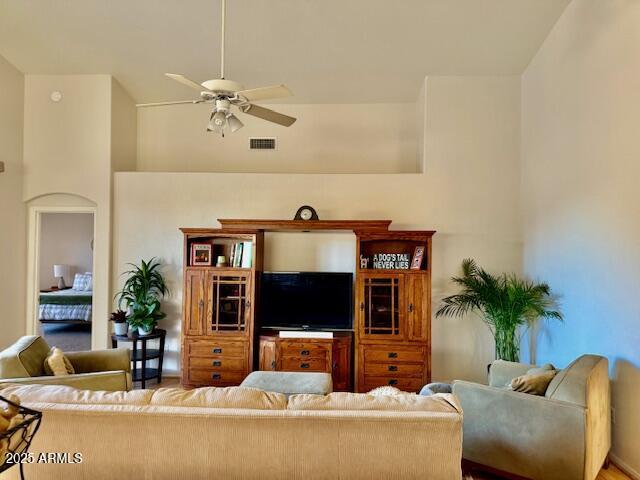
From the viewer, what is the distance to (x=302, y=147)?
5.80 m

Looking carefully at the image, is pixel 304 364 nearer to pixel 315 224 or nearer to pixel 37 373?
pixel 315 224

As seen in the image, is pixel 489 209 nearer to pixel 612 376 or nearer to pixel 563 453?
pixel 612 376

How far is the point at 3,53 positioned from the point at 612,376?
22.6 feet

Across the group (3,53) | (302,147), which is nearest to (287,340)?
(302,147)

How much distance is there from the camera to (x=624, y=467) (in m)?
2.99

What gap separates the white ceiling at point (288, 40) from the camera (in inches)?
163

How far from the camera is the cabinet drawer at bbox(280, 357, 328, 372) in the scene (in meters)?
4.61

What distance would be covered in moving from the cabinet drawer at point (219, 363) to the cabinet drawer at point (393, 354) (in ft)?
4.56

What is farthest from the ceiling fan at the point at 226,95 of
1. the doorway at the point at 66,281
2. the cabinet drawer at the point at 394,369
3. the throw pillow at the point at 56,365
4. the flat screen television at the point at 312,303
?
the doorway at the point at 66,281

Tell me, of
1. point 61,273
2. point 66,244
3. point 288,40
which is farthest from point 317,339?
point 66,244

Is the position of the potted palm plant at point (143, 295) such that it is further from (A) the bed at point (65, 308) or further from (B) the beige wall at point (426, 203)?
(A) the bed at point (65, 308)

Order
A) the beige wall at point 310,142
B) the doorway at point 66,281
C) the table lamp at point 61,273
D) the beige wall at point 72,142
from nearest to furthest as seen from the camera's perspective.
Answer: the beige wall at point 72,142, the beige wall at point 310,142, the doorway at point 66,281, the table lamp at point 61,273

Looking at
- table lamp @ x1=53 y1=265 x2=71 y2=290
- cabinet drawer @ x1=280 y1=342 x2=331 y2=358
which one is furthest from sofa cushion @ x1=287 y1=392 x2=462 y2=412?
table lamp @ x1=53 y1=265 x2=71 y2=290

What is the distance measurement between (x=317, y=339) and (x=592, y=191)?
9.60 feet
